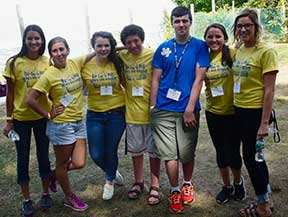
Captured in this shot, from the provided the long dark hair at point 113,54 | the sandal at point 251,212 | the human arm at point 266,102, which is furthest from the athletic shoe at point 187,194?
the long dark hair at point 113,54

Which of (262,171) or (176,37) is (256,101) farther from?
(176,37)

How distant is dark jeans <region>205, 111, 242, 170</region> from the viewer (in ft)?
9.91

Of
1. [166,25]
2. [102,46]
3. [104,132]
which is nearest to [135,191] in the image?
[104,132]

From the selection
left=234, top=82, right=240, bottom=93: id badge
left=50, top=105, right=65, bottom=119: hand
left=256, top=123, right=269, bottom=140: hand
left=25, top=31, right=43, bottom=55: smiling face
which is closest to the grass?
left=256, top=123, right=269, bottom=140: hand

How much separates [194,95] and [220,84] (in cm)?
22

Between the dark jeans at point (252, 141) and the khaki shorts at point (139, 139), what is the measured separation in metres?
0.79

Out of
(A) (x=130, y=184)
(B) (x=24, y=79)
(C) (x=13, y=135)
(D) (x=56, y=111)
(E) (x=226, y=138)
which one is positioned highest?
(B) (x=24, y=79)

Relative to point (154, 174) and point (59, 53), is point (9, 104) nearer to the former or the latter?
point (59, 53)

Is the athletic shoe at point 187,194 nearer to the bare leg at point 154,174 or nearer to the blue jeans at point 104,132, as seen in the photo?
the bare leg at point 154,174

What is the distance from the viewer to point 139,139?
3330 mm

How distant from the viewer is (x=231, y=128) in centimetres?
302

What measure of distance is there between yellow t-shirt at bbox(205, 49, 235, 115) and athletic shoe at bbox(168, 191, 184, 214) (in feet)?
2.54

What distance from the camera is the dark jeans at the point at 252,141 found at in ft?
9.00

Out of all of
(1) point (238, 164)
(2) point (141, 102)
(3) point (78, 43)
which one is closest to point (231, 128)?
(1) point (238, 164)
